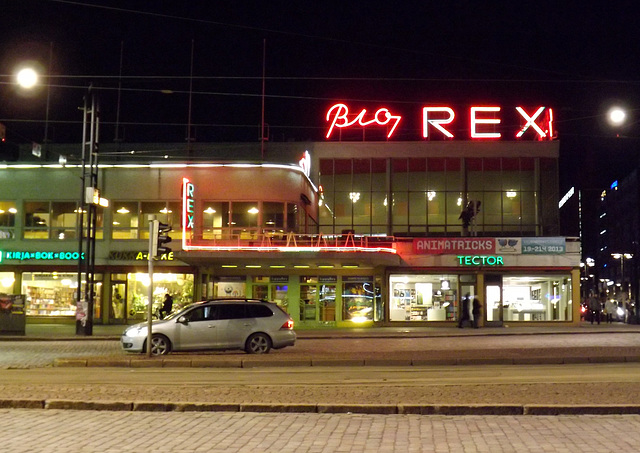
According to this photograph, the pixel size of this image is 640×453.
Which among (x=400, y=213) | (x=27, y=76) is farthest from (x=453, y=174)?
(x=27, y=76)

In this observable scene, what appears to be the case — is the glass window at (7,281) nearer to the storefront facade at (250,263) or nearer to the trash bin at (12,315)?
the storefront facade at (250,263)

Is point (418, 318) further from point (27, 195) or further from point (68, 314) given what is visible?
point (27, 195)

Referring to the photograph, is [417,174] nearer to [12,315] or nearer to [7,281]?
[7,281]

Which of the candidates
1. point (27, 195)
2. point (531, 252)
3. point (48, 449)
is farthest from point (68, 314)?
point (48, 449)

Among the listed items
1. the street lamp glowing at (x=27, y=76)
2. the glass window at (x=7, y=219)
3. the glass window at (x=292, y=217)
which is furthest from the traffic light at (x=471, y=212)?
the street lamp glowing at (x=27, y=76)

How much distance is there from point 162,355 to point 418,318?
2075 cm

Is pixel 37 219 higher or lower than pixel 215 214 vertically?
lower

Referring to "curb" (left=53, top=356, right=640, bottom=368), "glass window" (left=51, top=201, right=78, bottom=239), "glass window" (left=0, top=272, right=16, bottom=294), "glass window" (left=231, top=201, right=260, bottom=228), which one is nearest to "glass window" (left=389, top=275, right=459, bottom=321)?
"glass window" (left=231, top=201, right=260, bottom=228)

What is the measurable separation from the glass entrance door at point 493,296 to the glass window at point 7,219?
24921mm

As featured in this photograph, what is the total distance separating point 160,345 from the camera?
21.0m

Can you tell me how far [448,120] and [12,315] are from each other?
27537 mm

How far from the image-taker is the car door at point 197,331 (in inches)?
832

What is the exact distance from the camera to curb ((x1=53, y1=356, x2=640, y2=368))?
18297 millimetres

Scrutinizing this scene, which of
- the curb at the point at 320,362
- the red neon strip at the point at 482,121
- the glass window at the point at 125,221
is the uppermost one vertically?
the red neon strip at the point at 482,121
